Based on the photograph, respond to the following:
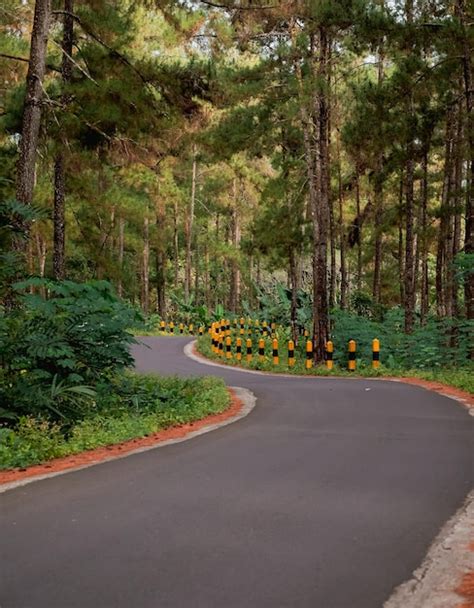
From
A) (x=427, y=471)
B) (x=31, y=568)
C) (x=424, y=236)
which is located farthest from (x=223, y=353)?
(x=31, y=568)

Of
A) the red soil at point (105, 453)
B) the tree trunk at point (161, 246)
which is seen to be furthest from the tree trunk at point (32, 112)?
the tree trunk at point (161, 246)

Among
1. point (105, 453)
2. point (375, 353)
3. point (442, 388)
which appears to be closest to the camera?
point (105, 453)

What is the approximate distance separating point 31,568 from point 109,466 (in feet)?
9.84

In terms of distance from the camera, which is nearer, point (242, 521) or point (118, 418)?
point (242, 521)

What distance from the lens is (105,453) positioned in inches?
313

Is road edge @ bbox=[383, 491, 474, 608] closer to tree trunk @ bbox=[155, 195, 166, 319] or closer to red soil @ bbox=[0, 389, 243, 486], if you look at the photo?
red soil @ bbox=[0, 389, 243, 486]

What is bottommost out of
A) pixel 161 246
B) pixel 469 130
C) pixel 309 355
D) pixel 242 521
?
pixel 309 355

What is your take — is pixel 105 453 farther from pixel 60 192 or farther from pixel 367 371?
pixel 367 371

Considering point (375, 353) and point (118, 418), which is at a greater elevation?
point (375, 353)

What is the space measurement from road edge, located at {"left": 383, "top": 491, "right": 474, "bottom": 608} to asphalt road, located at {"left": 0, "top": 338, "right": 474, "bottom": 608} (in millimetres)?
80

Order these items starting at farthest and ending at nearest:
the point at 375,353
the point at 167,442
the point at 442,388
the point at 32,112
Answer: the point at 375,353 < the point at 442,388 < the point at 32,112 < the point at 167,442

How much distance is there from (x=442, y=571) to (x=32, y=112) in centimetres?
1107

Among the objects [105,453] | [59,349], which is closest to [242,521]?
[105,453]

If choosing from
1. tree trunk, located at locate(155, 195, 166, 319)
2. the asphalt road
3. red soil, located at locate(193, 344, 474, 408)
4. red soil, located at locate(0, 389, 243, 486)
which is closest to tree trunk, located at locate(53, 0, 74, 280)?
red soil, located at locate(0, 389, 243, 486)
